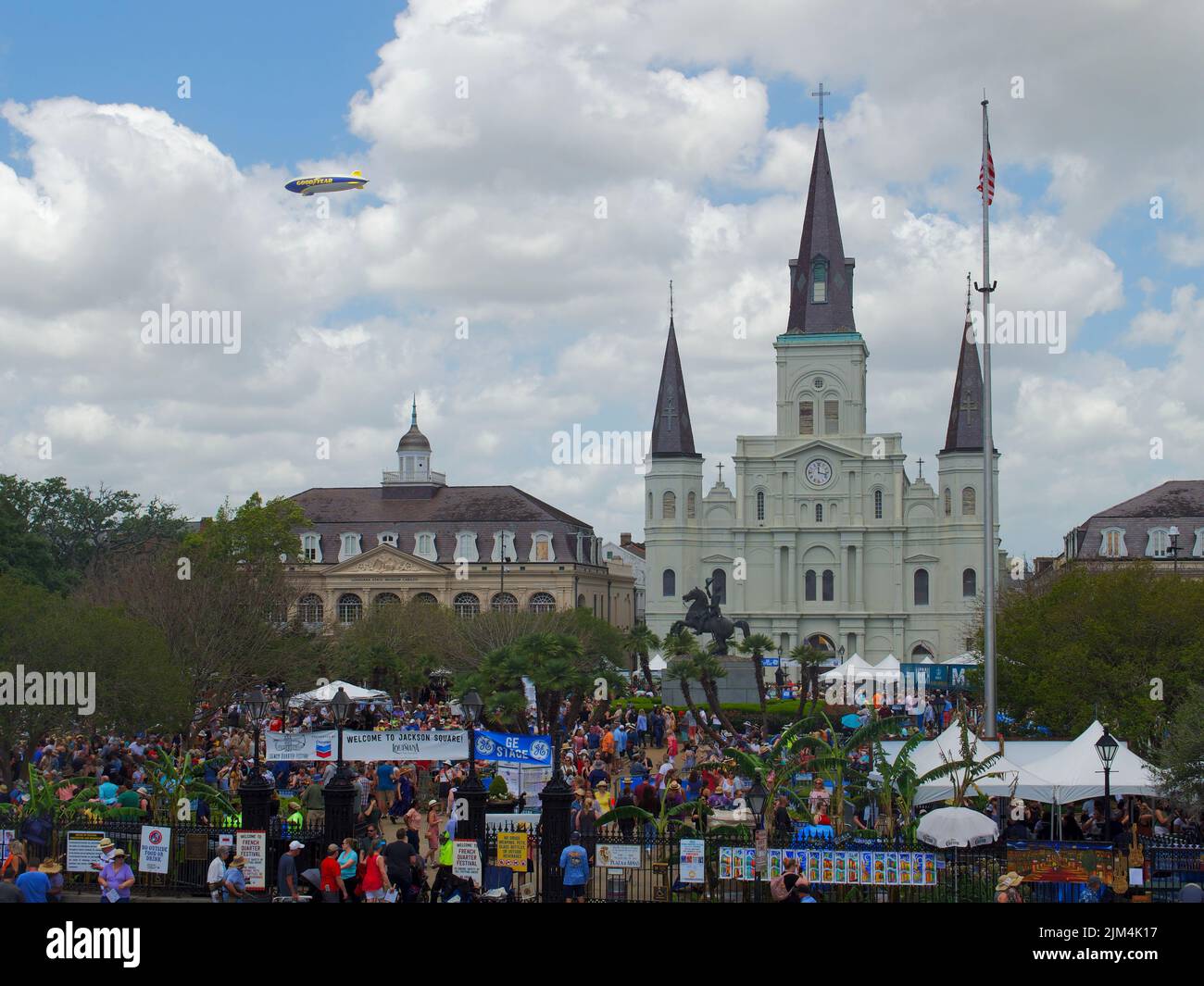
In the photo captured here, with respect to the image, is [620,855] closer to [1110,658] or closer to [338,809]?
[338,809]

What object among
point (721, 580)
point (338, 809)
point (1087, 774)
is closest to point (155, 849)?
point (338, 809)

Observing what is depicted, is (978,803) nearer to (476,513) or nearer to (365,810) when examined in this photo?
(365,810)

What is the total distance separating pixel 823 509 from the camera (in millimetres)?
87688

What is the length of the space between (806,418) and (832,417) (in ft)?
5.42

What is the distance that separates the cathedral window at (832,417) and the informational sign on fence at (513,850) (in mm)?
73856

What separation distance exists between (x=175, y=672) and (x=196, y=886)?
41.0 ft

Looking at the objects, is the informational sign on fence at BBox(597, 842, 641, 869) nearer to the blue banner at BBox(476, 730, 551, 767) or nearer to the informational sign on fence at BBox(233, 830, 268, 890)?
the blue banner at BBox(476, 730, 551, 767)

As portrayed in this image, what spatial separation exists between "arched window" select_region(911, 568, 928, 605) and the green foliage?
51886 mm

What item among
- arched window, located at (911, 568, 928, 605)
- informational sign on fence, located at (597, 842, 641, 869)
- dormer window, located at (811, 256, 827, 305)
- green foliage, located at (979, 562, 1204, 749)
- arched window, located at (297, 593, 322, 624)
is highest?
dormer window, located at (811, 256, 827, 305)

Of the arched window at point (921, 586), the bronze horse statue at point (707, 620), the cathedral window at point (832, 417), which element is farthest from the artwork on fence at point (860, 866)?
the cathedral window at point (832, 417)

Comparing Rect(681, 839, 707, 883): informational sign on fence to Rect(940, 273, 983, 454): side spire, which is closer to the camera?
Rect(681, 839, 707, 883): informational sign on fence

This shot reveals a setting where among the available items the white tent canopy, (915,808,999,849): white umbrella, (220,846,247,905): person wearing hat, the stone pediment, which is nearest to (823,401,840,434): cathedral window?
the stone pediment

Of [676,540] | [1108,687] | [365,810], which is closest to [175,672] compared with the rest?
[365,810]

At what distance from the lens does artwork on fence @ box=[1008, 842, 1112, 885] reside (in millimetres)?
16672
